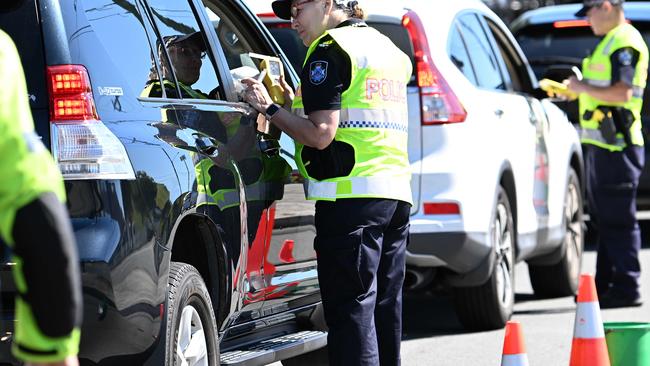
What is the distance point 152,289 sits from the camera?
14.9ft

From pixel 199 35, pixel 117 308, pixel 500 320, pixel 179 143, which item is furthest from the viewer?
pixel 500 320

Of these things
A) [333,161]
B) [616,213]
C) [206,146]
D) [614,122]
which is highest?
[206,146]

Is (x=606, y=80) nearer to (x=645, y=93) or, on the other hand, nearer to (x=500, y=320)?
(x=500, y=320)

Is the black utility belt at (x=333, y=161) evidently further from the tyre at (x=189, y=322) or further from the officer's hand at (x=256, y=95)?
the tyre at (x=189, y=322)

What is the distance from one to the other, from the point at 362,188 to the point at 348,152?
5.7 inches

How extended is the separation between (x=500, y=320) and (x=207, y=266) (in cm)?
361

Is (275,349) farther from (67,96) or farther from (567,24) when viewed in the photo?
(567,24)

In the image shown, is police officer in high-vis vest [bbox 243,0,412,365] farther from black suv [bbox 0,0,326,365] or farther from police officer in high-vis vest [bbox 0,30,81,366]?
police officer in high-vis vest [bbox 0,30,81,366]

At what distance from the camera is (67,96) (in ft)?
14.7

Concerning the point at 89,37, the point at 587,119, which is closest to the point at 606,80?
the point at 587,119

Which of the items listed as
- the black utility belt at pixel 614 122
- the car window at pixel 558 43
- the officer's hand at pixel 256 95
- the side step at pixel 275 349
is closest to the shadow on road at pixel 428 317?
the black utility belt at pixel 614 122

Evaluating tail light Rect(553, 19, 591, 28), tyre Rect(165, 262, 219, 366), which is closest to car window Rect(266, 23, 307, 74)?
tyre Rect(165, 262, 219, 366)

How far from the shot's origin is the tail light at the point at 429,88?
25.8ft

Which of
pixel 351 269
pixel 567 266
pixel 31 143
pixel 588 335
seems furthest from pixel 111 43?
pixel 567 266
